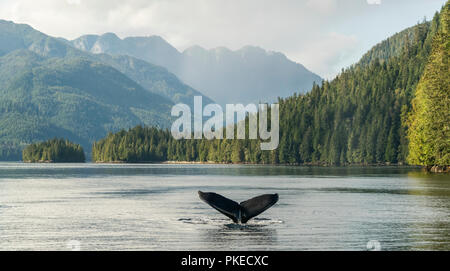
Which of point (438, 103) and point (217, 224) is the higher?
point (438, 103)

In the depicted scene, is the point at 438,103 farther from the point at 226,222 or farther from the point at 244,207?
the point at 244,207

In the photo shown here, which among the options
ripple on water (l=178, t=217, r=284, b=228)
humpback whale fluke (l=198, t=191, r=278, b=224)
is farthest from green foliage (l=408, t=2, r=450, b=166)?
humpback whale fluke (l=198, t=191, r=278, b=224)

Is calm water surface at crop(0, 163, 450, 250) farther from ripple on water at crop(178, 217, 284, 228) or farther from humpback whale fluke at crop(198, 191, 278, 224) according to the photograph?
humpback whale fluke at crop(198, 191, 278, 224)

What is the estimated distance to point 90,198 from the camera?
2547 inches

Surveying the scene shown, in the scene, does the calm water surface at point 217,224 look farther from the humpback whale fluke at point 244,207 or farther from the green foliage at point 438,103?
the green foliage at point 438,103

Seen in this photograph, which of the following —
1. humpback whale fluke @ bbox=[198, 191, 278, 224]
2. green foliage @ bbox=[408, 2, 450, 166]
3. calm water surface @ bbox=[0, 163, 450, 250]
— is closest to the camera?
calm water surface @ bbox=[0, 163, 450, 250]

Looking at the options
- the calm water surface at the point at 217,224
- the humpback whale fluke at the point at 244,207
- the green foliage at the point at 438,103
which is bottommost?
the calm water surface at the point at 217,224

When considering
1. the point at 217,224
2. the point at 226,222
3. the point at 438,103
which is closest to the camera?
the point at 217,224

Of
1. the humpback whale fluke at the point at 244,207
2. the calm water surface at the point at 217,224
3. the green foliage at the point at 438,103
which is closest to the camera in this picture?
the calm water surface at the point at 217,224

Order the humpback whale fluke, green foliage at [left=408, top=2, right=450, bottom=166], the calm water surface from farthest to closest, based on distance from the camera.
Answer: green foliage at [left=408, top=2, right=450, bottom=166]
the humpback whale fluke
the calm water surface

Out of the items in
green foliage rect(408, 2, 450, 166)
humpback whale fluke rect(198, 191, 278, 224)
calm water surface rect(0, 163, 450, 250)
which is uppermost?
green foliage rect(408, 2, 450, 166)

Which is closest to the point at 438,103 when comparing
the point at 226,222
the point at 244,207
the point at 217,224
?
the point at 226,222

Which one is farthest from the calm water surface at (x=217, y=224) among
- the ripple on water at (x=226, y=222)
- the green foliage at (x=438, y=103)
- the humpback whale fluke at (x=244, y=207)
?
the green foliage at (x=438, y=103)
